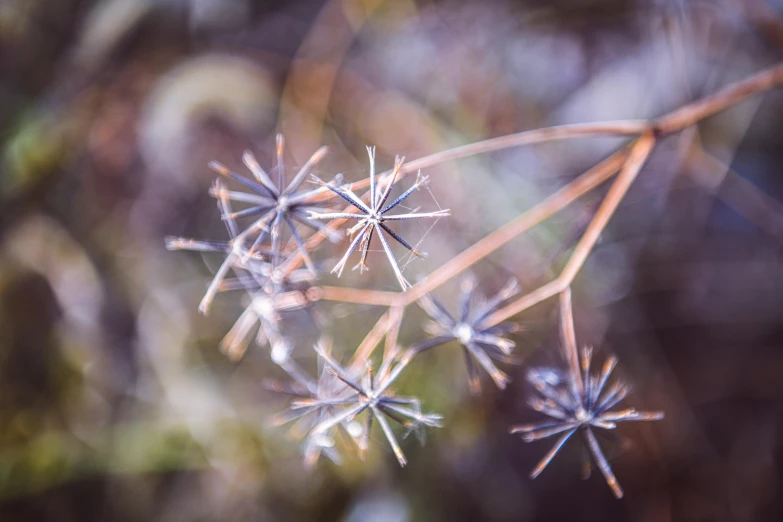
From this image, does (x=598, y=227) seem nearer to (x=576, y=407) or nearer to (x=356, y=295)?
(x=576, y=407)

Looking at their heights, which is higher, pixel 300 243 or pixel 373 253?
pixel 373 253

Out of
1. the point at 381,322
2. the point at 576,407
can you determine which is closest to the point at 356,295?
the point at 381,322

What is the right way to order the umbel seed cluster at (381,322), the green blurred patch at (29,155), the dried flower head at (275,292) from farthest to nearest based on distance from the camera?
the green blurred patch at (29,155) → the dried flower head at (275,292) → the umbel seed cluster at (381,322)

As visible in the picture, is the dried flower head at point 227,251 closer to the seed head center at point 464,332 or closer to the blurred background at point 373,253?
the seed head center at point 464,332

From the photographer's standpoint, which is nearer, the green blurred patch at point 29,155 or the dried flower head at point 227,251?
the dried flower head at point 227,251

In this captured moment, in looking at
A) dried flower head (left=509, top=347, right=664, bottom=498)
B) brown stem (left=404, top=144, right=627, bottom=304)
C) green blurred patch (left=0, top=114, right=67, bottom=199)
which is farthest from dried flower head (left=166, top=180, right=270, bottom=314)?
green blurred patch (left=0, top=114, right=67, bottom=199)

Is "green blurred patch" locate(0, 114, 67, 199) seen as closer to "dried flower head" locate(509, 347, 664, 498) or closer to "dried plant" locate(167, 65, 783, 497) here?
"dried plant" locate(167, 65, 783, 497)

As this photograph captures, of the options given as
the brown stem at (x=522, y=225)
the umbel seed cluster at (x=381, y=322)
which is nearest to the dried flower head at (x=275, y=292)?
the umbel seed cluster at (x=381, y=322)

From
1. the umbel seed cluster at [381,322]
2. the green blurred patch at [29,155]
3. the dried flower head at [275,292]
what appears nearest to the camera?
the umbel seed cluster at [381,322]
